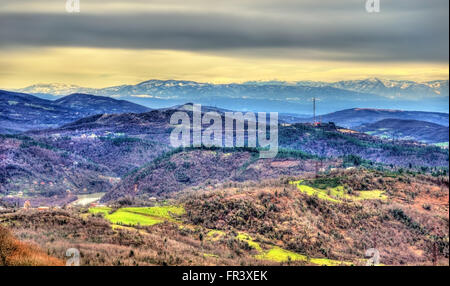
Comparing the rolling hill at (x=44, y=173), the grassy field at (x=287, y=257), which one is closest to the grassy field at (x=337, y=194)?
the grassy field at (x=287, y=257)

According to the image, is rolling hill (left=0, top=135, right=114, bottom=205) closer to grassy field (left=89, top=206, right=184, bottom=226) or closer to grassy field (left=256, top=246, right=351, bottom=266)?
grassy field (left=89, top=206, right=184, bottom=226)

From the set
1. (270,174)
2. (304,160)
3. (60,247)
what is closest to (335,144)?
(304,160)

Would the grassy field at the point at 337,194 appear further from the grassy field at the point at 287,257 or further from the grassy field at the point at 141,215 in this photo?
the grassy field at the point at 287,257

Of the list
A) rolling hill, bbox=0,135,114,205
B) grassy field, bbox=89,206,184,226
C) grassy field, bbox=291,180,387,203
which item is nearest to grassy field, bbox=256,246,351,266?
grassy field, bbox=89,206,184,226

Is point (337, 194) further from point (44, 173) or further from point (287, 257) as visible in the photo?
point (44, 173)

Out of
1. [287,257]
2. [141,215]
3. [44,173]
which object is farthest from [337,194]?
[44,173]

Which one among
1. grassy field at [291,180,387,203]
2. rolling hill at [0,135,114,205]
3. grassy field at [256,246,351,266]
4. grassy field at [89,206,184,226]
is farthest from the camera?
rolling hill at [0,135,114,205]
